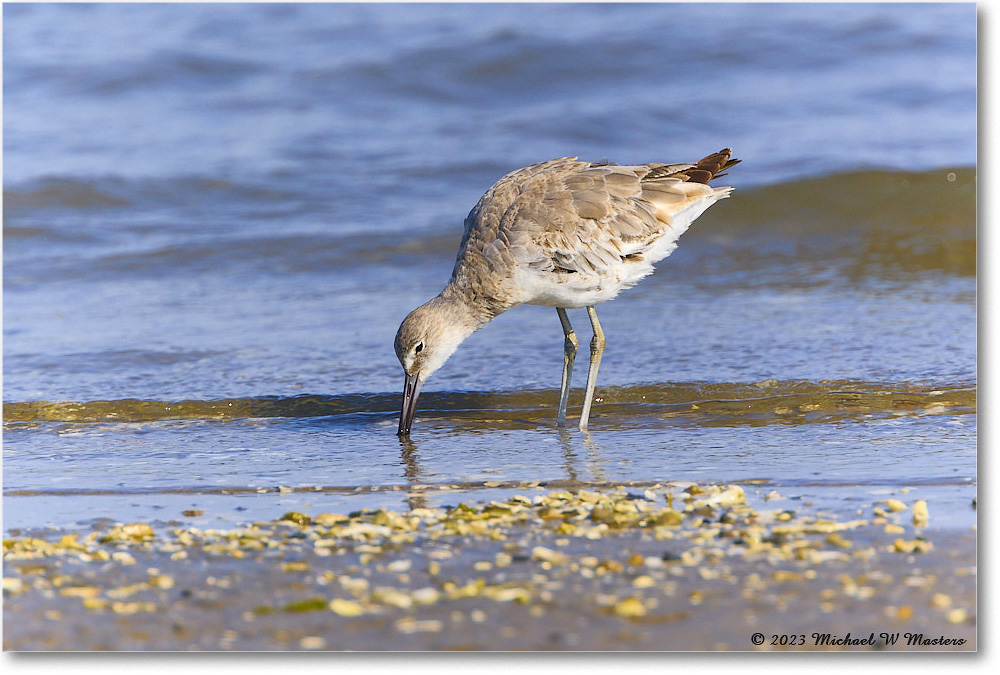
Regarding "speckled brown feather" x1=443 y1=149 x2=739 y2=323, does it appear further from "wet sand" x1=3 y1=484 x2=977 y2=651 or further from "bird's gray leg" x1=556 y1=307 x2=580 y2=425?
"wet sand" x1=3 y1=484 x2=977 y2=651

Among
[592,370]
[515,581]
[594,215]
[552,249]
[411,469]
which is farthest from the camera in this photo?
[592,370]

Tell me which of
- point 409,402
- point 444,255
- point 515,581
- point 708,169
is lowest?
point 515,581

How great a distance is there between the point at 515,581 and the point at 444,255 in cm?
686

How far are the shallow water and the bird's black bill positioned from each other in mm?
121

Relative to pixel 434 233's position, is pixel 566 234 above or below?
below

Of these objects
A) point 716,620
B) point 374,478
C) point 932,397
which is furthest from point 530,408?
point 716,620

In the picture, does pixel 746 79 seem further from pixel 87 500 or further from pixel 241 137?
pixel 87 500

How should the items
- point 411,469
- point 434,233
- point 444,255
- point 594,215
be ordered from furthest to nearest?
point 434,233 < point 444,255 < point 594,215 < point 411,469

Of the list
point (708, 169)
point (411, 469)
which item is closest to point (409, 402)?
point (411, 469)

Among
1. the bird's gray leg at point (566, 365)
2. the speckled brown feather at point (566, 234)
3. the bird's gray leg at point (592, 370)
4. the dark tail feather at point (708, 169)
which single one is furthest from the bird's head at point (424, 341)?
the dark tail feather at point (708, 169)

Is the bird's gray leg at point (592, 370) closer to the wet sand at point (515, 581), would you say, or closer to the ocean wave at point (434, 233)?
the wet sand at point (515, 581)

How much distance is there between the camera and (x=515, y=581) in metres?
3.38

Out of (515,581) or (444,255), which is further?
(444,255)

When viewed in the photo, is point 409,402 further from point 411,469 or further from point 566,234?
point 566,234
